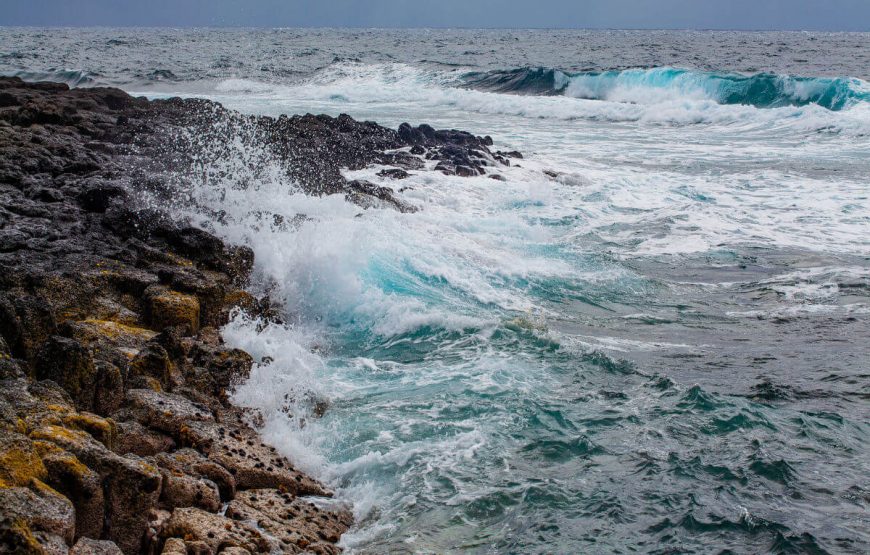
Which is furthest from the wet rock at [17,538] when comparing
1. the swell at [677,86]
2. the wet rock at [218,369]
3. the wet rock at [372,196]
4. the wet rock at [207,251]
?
the swell at [677,86]

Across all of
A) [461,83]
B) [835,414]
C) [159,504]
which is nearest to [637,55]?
[461,83]

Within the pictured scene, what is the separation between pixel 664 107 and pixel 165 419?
26245 mm

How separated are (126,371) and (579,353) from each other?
4.23m

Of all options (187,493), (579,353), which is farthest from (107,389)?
(579,353)

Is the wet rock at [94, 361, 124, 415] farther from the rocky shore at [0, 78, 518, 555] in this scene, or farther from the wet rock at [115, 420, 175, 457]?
the wet rock at [115, 420, 175, 457]

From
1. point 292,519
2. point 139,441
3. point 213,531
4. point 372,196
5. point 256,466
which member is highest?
point 372,196

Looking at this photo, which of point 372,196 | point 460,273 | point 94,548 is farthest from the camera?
point 372,196

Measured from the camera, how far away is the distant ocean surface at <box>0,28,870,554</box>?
513 cm

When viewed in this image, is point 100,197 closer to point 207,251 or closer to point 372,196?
point 207,251

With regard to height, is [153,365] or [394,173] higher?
[394,173]

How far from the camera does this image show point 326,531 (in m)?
4.66

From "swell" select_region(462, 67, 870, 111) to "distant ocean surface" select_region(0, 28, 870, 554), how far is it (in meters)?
11.3

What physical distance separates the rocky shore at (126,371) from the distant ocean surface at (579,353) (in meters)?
0.40

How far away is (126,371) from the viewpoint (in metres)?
5.23
